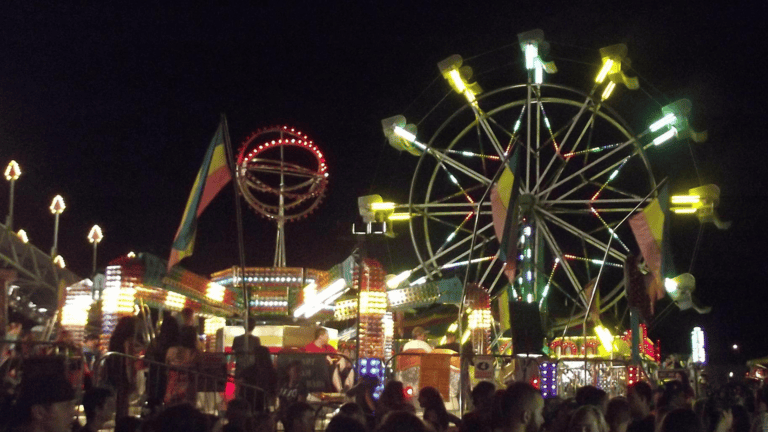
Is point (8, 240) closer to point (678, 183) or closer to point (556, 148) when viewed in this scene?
point (556, 148)

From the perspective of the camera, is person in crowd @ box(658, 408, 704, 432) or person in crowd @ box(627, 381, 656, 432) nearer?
person in crowd @ box(658, 408, 704, 432)

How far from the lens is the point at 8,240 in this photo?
28.9m

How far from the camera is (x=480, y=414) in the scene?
6.61 m

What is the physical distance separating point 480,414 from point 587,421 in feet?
3.58

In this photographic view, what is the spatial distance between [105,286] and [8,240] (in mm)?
15502

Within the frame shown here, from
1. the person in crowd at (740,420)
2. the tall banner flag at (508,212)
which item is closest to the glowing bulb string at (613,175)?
the tall banner flag at (508,212)

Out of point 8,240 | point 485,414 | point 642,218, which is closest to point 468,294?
point 642,218

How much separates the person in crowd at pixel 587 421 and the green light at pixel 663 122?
1776 centimetres

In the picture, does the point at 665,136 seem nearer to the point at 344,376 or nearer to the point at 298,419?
the point at 344,376

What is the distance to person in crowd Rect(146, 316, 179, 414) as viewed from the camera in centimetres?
972

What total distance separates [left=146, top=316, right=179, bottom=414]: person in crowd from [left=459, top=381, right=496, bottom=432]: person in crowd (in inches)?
143

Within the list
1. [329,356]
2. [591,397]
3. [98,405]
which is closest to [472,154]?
Answer: [329,356]

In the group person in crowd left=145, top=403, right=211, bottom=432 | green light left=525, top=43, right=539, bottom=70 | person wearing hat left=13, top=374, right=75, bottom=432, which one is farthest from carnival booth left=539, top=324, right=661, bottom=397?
green light left=525, top=43, right=539, bottom=70

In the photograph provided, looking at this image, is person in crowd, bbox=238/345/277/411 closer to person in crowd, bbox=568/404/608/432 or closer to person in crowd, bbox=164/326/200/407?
person in crowd, bbox=164/326/200/407
